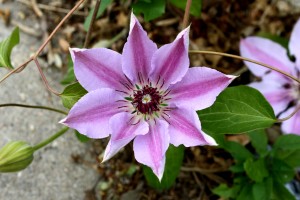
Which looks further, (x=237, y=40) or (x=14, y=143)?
(x=237, y=40)

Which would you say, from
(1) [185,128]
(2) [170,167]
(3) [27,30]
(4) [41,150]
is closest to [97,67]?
(1) [185,128]

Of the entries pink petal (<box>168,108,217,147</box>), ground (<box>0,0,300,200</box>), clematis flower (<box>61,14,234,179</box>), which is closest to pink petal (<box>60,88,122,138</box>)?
clematis flower (<box>61,14,234,179</box>)

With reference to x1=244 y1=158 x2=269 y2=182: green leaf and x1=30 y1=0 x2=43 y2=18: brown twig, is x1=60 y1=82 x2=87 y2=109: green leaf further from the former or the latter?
x1=30 y1=0 x2=43 y2=18: brown twig

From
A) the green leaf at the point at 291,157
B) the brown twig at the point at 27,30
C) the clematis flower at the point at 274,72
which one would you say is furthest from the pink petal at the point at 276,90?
the brown twig at the point at 27,30

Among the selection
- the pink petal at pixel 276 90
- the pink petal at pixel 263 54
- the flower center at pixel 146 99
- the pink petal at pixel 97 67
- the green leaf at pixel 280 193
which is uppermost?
the pink petal at pixel 97 67

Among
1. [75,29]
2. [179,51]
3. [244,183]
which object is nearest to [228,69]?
[244,183]

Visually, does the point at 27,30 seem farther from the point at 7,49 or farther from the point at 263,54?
the point at 263,54

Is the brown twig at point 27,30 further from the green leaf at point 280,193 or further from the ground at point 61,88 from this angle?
the green leaf at point 280,193

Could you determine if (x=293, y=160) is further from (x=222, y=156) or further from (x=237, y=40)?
(x=237, y=40)
